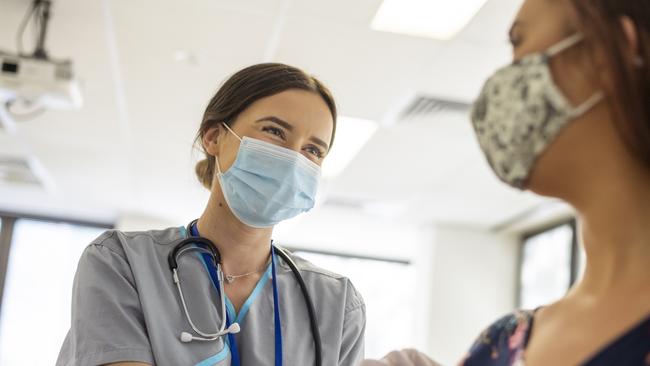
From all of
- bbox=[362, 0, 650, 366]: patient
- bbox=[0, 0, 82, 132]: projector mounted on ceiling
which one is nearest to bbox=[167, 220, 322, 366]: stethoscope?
bbox=[362, 0, 650, 366]: patient

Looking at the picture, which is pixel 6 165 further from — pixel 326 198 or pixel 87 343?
pixel 87 343

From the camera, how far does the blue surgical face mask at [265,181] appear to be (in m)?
1.69

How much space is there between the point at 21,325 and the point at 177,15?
5043 mm

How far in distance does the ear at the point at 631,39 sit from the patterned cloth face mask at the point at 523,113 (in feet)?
0.16

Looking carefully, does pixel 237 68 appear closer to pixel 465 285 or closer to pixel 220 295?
pixel 220 295

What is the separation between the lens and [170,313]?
1.52 metres

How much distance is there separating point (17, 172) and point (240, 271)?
205 inches

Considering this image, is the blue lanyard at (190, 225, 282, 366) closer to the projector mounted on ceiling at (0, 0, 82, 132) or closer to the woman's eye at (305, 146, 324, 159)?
the woman's eye at (305, 146, 324, 159)

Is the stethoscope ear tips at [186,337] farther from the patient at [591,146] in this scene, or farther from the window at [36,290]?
the window at [36,290]

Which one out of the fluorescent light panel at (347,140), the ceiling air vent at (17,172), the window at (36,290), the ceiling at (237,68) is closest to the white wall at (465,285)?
the ceiling at (237,68)

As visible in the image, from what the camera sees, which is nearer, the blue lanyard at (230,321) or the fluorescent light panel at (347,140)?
the blue lanyard at (230,321)

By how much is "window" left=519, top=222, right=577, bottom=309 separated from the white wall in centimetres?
18

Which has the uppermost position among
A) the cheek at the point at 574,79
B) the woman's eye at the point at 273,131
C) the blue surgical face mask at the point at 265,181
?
the cheek at the point at 574,79

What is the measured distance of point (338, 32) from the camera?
343 cm
